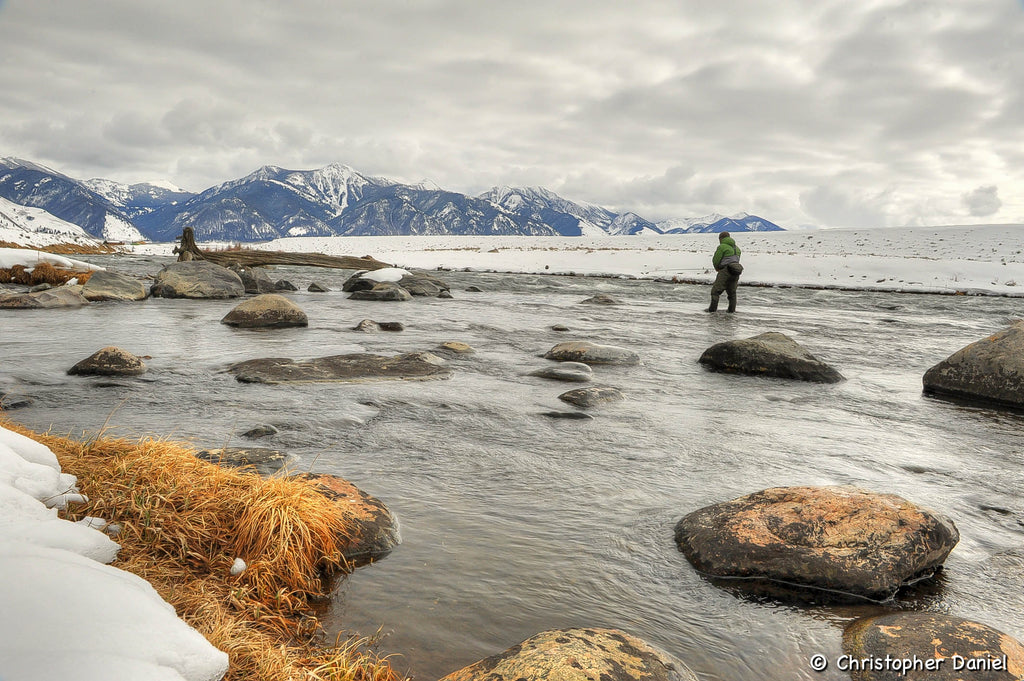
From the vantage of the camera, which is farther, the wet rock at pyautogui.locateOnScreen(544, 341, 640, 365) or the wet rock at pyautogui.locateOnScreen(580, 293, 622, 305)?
the wet rock at pyautogui.locateOnScreen(580, 293, 622, 305)

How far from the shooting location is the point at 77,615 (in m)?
2.14

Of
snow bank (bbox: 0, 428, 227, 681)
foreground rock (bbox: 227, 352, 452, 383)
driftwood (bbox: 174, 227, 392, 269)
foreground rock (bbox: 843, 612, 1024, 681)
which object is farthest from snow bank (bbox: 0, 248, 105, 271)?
foreground rock (bbox: 843, 612, 1024, 681)

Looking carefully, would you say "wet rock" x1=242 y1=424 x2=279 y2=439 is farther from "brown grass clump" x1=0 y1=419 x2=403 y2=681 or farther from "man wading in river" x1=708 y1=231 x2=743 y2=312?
"man wading in river" x1=708 y1=231 x2=743 y2=312

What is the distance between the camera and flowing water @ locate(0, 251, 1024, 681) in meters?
3.48

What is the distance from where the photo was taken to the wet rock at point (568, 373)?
391 inches

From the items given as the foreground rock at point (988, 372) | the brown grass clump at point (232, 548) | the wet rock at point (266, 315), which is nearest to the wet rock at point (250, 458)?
the brown grass clump at point (232, 548)

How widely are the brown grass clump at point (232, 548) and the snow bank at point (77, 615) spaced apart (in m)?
0.22

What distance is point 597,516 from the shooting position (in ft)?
15.7

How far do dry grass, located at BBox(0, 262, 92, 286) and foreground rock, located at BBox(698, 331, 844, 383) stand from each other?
21.0 meters

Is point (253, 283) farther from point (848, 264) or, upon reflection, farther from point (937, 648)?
point (848, 264)

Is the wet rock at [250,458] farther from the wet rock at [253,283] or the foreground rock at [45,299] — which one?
the wet rock at [253,283]

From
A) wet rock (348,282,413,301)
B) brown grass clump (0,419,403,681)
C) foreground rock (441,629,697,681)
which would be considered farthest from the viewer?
wet rock (348,282,413,301)

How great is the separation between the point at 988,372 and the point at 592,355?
598 centimetres

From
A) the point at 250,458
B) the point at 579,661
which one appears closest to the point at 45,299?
the point at 250,458
